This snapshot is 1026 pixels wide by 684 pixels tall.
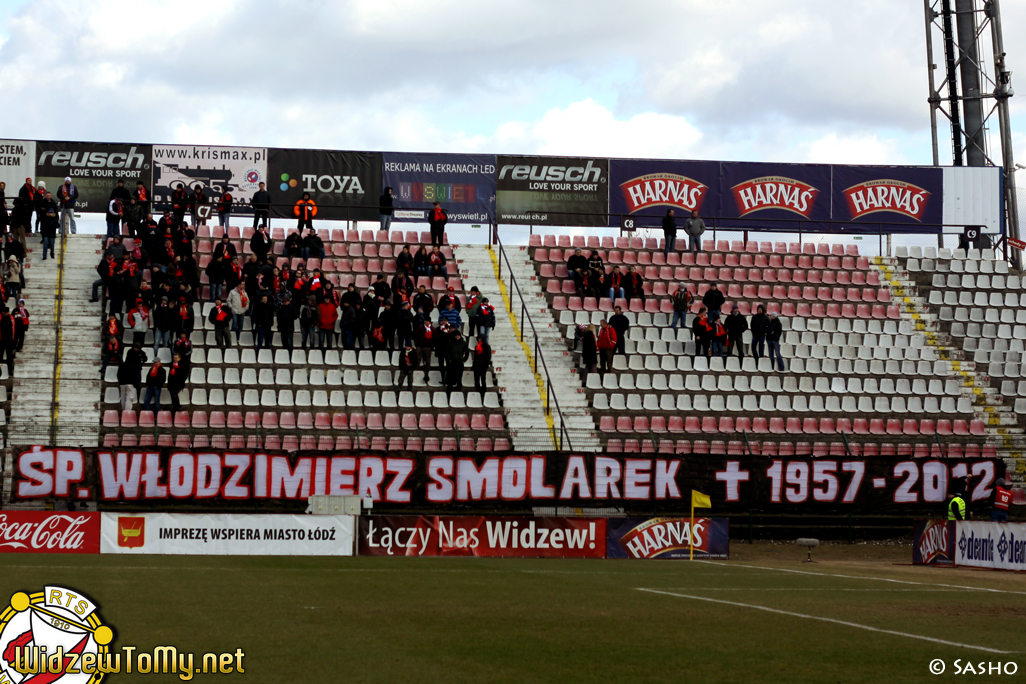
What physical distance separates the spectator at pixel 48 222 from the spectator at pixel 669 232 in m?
18.5

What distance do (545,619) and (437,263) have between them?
75.1ft

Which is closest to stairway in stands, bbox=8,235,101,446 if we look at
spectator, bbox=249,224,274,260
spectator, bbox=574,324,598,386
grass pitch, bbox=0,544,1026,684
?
spectator, bbox=249,224,274,260

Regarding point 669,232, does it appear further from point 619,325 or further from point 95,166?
point 95,166

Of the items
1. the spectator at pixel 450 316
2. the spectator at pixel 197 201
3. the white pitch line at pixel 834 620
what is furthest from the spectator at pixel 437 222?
the white pitch line at pixel 834 620

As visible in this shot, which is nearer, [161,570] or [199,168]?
[161,570]

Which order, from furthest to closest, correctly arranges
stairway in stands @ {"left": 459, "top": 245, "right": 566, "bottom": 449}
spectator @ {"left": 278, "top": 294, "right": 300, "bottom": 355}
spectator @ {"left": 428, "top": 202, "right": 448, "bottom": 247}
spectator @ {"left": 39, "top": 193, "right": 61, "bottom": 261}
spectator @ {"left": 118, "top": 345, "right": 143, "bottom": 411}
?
spectator @ {"left": 428, "top": 202, "right": 448, "bottom": 247} → spectator @ {"left": 39, "top": 193, "right": 61, "bottom": 261} → spectator @ {"left": 278, "top": 294, "right": 300, "bottom": 355} → stairway in stands @ {"left": 459, "top": 245, "right": 566, "bottom": 449} → spectator @ {"left": 118, "top": 345, "right": 143, "bottom": 411}

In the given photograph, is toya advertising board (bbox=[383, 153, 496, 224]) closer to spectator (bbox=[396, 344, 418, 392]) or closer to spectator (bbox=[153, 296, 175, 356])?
spectator (bbox=[396, 344, 418, 392])

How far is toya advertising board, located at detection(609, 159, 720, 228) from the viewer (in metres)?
39.9

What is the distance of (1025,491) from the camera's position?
28844 mm

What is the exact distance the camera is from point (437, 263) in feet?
113

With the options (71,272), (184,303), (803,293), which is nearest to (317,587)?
(184,303)

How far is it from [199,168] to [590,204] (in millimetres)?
12920

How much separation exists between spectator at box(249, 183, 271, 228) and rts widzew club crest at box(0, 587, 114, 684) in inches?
1128

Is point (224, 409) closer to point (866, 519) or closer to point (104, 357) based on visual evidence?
point (104, 357)
